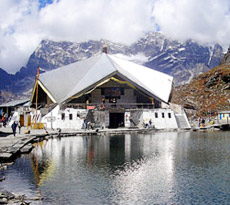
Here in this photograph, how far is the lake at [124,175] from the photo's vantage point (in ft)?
46.0

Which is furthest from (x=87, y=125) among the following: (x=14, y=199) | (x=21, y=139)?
(x=14, y=199)

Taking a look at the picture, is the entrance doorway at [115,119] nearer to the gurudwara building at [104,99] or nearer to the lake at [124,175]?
the gurudwara building at [104,99]

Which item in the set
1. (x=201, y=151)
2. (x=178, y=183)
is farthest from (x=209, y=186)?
(x=201, y=151)

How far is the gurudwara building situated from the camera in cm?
4503

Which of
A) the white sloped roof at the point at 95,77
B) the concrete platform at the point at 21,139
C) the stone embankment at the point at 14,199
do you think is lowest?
the stone embankment at the point at 14,199

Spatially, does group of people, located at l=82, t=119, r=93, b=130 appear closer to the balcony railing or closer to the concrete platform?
the balcony railing

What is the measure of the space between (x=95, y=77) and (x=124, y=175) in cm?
3309

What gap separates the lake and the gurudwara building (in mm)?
17880

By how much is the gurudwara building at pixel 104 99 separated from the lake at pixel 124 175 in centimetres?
1788

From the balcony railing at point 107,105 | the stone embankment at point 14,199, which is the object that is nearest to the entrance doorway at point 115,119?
the balcony railing at point 107,105

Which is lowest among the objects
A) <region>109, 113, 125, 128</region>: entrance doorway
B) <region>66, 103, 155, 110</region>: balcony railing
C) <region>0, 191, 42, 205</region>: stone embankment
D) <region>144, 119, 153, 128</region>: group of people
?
<region>0, 191, 42, 205</region>: stone embankment

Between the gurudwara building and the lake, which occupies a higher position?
the gurudwara building

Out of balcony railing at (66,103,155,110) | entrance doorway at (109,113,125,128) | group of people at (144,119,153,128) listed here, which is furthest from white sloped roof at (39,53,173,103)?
group of people at (144,119,153,128)

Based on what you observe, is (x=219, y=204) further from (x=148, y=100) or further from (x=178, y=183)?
(x=148, y=100)
